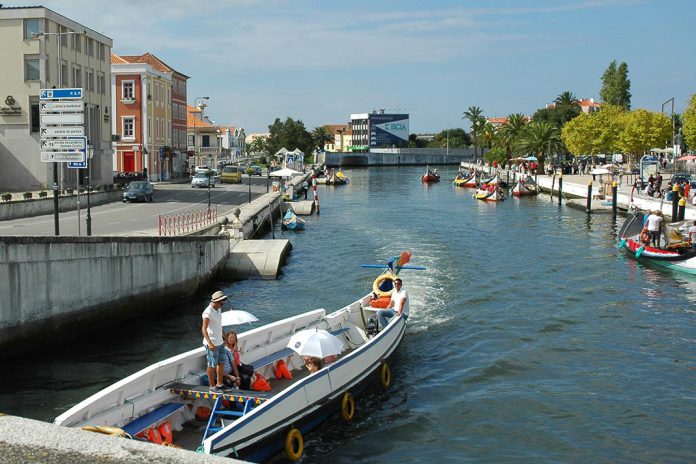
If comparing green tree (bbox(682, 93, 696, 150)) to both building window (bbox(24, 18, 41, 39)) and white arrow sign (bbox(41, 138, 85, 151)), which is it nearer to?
building window (bbox(24, 18, 41, 39))

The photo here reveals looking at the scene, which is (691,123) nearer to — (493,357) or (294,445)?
(493,357)

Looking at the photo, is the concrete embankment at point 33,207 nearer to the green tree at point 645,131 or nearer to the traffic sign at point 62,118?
the traffic sign at point 62,118

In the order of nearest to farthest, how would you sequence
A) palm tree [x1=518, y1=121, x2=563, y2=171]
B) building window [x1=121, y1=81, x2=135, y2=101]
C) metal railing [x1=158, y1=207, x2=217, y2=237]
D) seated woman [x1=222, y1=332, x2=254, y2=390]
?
1. seated woman [x1=222, y1=332, x2=254, y2=390]
2. metal railing [x1=158, y1=207, x2=217, y2=237]
3. building window [x1=121, y1=81, x2=135, y2=101]
4. palm tree [x1=518, y1=121, x2=563, y2=171]

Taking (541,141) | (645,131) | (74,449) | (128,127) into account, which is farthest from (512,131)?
(74,449)

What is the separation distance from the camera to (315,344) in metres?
15.2

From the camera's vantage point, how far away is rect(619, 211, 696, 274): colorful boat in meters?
34.2

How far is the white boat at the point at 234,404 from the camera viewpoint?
12.7m

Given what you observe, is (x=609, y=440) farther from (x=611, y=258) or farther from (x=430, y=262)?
(x=611, y=258)

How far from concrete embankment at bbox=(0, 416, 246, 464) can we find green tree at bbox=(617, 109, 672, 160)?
85.7 metres

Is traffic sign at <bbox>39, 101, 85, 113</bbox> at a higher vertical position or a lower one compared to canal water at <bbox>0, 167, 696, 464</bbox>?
higher

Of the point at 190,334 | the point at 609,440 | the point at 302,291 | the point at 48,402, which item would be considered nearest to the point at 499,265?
the point at 302,291

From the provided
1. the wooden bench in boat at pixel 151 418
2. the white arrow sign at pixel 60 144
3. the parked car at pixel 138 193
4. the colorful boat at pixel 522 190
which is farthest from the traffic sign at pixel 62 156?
the colorful boat at pixel 522 190

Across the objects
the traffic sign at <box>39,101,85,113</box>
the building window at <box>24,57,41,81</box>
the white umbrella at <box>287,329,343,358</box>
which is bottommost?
the white umbrella at <box>287,329,343,358</box>

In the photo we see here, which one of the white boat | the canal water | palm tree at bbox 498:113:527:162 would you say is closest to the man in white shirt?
the canal water
